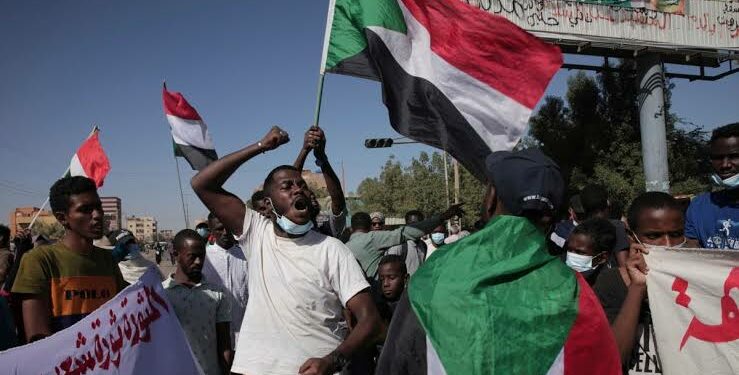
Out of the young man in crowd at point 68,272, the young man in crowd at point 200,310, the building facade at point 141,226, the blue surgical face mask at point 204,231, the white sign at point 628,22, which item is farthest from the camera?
the building facade at point 141,226

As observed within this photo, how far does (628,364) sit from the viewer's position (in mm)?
2840

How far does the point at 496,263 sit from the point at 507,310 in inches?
5.6

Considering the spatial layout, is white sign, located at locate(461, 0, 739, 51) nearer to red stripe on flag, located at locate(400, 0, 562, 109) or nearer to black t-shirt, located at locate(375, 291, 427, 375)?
red stripe on flag, located at locate(400, 0, 562, 109)

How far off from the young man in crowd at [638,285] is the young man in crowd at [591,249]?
535mm

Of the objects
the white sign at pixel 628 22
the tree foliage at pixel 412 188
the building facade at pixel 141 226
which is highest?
the white sign at pixel 628 22

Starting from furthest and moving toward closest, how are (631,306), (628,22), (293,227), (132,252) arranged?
(628,22)
(132,252)
(293,227)
(631,306)

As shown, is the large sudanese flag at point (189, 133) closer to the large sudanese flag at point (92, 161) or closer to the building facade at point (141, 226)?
the large sudanese flag at point (92, 161)

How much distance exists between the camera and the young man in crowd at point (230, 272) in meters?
5.37

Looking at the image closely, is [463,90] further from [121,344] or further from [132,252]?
[132,252]

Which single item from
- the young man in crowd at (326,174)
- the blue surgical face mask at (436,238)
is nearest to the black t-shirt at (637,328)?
the young man in crowd at (326,174)

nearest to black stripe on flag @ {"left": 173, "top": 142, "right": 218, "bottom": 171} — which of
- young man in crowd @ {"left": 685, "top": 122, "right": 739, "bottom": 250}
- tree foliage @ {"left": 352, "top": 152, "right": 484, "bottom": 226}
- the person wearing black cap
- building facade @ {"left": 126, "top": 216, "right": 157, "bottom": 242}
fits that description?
young man in crowd @ {"left": 685, "top": 122, "right": 739, "bottom": 250}

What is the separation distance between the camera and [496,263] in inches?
71.1

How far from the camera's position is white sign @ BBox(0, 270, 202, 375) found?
2.71 meters

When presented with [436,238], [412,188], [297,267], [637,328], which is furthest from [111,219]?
[412,188]
